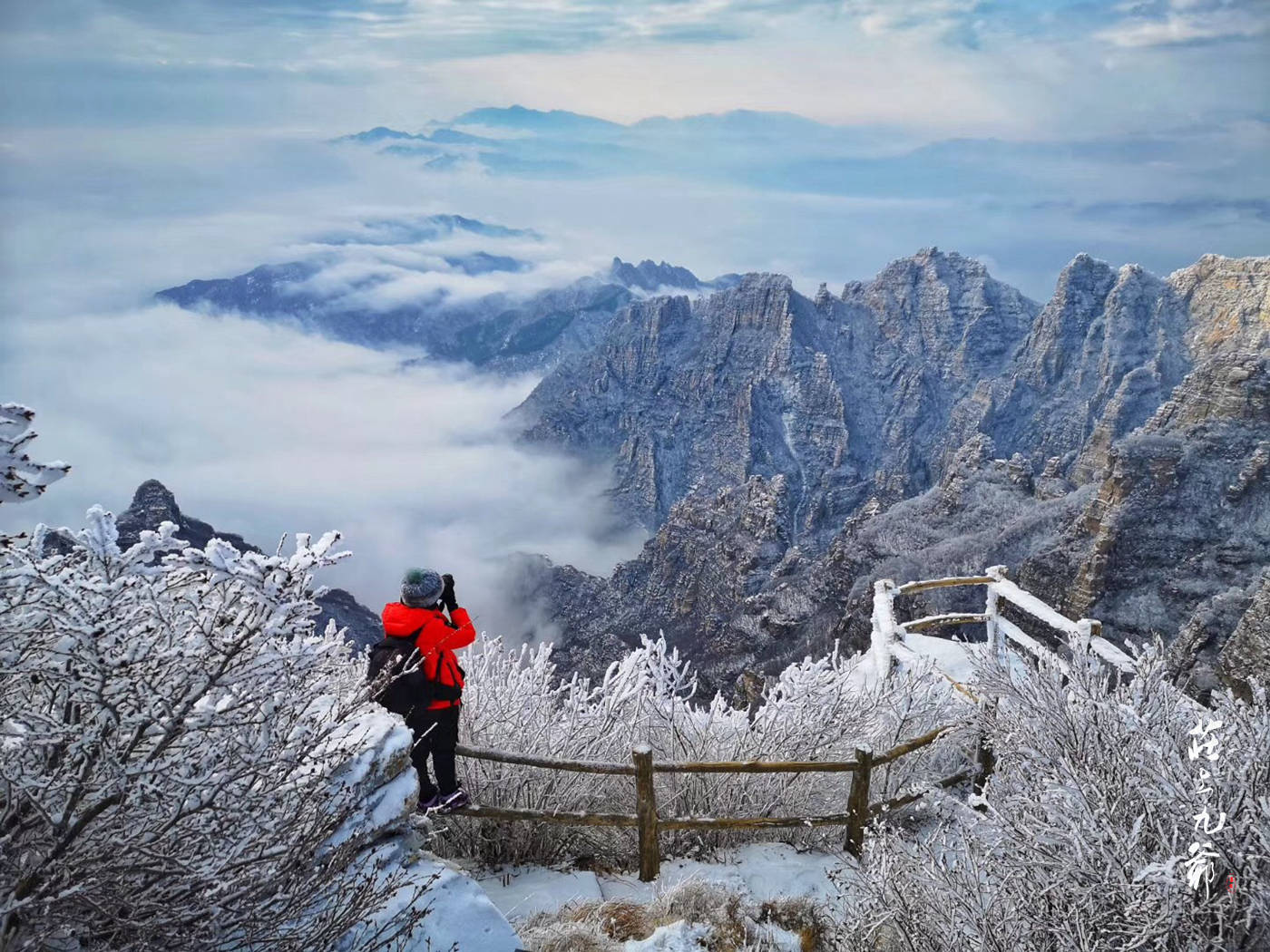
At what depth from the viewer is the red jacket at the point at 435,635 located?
4.49 m

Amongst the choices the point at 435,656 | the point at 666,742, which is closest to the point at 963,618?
the point at 666,742

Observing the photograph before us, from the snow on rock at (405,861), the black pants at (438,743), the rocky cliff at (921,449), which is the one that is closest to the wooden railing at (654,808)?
the black pants at (438,743)

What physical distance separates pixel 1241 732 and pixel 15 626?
13.2 feet

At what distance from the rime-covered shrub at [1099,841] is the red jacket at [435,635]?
237 cm

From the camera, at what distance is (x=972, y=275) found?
145 meters

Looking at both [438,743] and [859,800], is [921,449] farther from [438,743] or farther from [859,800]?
[438,743]

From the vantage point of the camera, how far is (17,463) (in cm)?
207

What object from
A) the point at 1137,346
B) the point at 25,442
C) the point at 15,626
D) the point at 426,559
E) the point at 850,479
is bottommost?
the point at 426,559

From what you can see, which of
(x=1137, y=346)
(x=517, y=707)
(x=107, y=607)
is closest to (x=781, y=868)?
(x=517, y=707)

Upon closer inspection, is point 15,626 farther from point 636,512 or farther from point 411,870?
point 636,512

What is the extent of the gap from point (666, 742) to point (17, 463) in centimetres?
476

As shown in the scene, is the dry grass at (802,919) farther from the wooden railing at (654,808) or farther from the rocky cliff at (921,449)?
the rocky cliff at (921,449)

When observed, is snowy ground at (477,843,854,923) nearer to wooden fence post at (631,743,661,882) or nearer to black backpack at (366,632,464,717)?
wooden fence post at (631,743,661,882)

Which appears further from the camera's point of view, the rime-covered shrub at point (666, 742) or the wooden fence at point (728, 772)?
the rime-covered shrub at point (666, 742)
